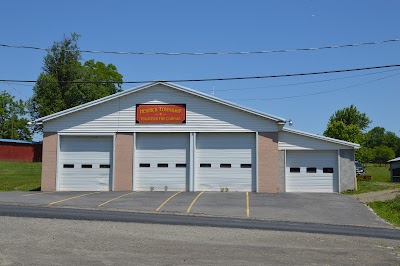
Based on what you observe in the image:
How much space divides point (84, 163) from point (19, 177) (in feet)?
37.8

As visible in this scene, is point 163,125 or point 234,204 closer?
point 234,204

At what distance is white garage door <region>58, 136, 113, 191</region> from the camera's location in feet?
92.1

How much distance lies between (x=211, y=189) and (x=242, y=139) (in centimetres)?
329

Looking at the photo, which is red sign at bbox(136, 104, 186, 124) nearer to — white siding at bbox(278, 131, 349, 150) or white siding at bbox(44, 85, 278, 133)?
white siding at bbox(44, 85, 278, 133)

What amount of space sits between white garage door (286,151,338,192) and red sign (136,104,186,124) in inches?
258

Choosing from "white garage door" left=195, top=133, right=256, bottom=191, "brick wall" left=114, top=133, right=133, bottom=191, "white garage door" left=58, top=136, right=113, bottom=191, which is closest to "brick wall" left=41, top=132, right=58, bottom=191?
"white garage door" left=58, top=136, right=113, bottom=191

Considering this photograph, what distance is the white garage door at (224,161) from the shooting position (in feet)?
90.5

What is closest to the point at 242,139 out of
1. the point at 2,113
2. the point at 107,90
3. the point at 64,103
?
the point at 64,103

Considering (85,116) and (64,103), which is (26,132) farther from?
(85,116)

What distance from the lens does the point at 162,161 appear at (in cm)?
2786

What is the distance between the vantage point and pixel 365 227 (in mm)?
16938

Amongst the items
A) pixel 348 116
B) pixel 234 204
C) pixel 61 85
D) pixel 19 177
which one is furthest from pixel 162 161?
pixel 348 116

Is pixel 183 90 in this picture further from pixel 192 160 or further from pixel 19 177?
pixel 19 177

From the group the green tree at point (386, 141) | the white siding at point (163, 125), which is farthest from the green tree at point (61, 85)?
the green tree at point (386, 141)
